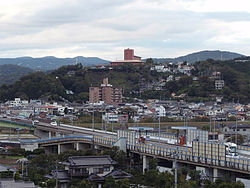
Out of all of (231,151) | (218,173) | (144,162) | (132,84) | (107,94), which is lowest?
(144,162)

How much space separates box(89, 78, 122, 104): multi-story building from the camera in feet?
355

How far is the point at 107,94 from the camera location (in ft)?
357

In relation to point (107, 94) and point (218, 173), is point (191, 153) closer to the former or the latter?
point (218, 173)

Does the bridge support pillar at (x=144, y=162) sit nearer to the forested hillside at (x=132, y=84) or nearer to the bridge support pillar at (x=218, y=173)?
the bridge support pillar at (x=218, y=173)

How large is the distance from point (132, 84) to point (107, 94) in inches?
529

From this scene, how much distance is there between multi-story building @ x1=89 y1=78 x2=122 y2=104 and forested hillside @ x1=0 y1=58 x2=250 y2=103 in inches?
128

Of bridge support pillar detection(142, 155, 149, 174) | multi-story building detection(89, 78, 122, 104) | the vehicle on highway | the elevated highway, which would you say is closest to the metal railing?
the elevated highway

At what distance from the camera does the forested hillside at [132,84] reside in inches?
4341

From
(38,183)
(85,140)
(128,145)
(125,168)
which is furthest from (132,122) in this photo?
(38,183)

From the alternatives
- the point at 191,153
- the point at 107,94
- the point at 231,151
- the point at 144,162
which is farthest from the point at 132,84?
the point at 231,151

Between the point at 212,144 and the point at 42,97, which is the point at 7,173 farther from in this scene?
the point at 42,97

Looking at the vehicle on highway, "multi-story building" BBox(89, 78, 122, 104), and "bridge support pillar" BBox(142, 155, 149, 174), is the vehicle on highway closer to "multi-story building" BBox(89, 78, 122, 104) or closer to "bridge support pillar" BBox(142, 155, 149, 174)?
"bridge support pillar" BBox(142, 155, 149, 174)

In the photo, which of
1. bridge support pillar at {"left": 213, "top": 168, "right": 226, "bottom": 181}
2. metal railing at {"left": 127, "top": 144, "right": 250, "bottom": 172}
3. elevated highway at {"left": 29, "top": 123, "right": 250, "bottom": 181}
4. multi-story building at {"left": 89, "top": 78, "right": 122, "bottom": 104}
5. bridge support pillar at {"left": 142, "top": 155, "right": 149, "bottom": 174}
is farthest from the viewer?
multi-story building at {"left": 89, "top": 78, "right": 122, "bottom": 104}

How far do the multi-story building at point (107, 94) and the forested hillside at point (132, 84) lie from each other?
3240mm
